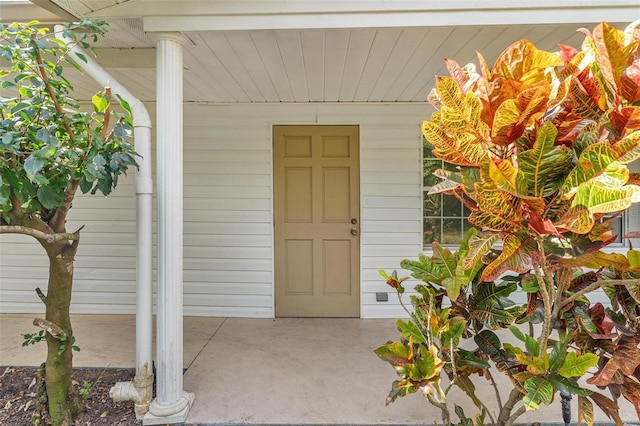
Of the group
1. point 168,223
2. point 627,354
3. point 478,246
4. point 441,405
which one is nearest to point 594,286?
point 627,354

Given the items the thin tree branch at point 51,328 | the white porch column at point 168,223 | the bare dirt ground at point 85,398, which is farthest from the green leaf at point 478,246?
the thin tree branch at point 51,328

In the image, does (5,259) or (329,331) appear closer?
(329,331)

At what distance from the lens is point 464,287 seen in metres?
1.45

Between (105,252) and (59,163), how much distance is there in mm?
2371

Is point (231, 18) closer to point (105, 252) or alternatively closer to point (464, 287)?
point (464, 287)

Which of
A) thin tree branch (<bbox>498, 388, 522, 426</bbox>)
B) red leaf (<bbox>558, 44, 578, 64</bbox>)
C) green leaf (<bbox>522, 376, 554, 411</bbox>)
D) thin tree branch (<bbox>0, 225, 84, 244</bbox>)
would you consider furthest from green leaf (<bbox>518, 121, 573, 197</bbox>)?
thin tree branch (<bbox>0, 225, 84, 244</bbox>)

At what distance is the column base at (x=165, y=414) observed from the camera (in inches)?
71.1

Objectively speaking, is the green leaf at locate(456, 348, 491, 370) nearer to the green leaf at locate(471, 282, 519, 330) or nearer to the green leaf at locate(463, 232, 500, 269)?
the green leaf at locate(471, 282, 519, 330)

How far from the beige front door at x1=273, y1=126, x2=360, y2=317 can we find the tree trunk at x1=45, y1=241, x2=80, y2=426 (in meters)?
1.95

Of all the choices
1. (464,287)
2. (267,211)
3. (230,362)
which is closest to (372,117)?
(267,211)

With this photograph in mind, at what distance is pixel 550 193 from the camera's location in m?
1.01

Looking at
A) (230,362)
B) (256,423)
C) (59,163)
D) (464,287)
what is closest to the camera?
(464,287)

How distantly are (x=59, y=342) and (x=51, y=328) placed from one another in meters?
0.12

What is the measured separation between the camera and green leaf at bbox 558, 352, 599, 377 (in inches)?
Answer: 42.4
